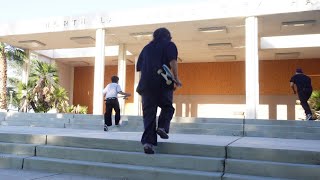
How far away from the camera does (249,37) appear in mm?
12133

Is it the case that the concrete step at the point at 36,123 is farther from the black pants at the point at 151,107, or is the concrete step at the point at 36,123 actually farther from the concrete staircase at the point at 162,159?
the black pants at the point at 151,107

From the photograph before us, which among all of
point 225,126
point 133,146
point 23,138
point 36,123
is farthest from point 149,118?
point 36,123

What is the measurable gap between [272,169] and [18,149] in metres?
3.75

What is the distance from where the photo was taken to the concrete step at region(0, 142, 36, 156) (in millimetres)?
5145

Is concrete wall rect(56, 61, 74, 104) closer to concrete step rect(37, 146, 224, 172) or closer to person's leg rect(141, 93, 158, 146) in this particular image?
concrete step rect(37, 146, 224, 172)

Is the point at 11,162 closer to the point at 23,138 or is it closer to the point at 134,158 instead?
the point at 23,138

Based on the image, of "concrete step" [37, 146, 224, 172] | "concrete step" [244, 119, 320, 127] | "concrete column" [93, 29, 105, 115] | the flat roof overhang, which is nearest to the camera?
"concrete step" [37, 146, 224, 172]

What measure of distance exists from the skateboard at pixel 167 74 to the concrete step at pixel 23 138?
7.63ft

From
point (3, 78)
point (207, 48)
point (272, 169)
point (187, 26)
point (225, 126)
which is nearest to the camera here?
point (272, 169)

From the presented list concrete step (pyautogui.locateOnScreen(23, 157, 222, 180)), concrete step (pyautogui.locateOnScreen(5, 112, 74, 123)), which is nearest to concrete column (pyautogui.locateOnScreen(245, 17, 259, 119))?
concrete step (pyautogui.locateOnScreen(5, 112, 74, 123))

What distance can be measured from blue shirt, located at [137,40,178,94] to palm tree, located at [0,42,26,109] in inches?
637

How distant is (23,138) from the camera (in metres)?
5.54

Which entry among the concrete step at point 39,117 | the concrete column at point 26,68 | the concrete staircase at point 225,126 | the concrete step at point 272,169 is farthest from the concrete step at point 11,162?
the concrete column at point 26,68

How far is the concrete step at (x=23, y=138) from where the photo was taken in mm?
5352
